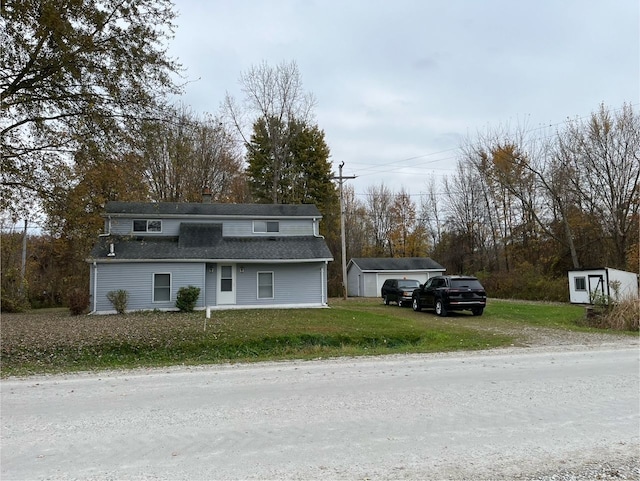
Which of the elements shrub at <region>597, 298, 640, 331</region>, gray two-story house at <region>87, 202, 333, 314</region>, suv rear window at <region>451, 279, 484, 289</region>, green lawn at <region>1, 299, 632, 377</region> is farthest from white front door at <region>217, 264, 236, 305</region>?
shrub at <region>597, 298, 640, 331</region>

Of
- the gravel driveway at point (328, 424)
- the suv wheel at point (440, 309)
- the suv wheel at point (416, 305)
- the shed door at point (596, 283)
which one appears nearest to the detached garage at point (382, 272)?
the shed door at point (596, 283)

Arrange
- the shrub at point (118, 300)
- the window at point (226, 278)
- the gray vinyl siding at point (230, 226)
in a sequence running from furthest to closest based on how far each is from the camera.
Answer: the gray vinyl siding at point (230, 226)
the window at point (226, 278)
the shrub at point (118, 300)

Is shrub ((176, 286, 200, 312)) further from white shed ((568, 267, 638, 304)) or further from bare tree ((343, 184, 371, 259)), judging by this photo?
bare tree ((343, 184, 371, 259))

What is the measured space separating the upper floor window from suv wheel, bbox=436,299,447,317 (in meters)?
14.1

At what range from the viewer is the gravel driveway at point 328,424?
3975 millimetres

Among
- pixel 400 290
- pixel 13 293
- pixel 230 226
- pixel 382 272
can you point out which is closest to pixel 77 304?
pixel 230 226

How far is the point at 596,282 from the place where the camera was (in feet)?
80.6

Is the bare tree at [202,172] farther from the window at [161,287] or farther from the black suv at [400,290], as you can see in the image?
the black suv at [400,290]

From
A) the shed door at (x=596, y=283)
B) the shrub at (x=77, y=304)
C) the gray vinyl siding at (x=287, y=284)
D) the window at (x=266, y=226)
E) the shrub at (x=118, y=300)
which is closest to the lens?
the shrub at (x=118, y=300)

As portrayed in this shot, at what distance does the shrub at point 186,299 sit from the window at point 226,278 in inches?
74.1

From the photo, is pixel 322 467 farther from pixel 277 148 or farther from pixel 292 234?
pixel 277 148

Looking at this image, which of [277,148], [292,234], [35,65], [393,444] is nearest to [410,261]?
[277,148]

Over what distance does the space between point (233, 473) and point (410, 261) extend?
122 ft

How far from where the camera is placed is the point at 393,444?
4.47 metres
